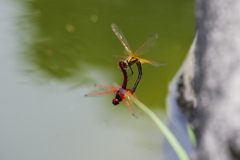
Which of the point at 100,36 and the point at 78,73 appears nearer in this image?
the point at 78,73

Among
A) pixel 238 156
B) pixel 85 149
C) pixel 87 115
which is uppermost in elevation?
pixel 238 156

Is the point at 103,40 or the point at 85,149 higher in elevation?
the point at 103,40

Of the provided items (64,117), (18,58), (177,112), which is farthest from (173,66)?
(18,58)

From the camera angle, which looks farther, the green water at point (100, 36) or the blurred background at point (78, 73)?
the green water at point (100, 36)

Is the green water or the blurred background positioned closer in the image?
the blurred background

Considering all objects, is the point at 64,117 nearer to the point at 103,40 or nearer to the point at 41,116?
the point at 41,116
